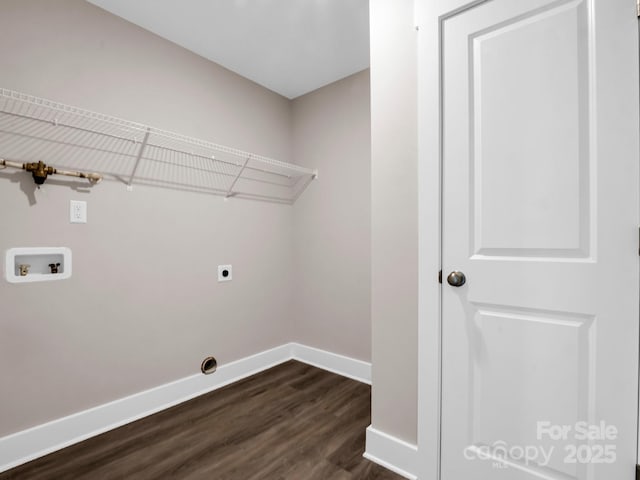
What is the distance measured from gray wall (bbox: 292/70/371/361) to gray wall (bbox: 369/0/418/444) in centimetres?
93

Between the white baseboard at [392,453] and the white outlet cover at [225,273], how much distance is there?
152cm

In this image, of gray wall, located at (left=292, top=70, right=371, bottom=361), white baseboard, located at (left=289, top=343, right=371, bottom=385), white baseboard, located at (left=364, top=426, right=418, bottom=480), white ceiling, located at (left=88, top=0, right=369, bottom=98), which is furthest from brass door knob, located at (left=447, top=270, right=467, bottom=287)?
white ceiling, located at (left=88, top=0, right=369, bottom=98)

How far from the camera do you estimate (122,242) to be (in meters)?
1.91

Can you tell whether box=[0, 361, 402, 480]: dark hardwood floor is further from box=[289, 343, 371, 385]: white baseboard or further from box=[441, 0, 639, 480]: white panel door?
box=[441, 0, 639, 480]: white panel door

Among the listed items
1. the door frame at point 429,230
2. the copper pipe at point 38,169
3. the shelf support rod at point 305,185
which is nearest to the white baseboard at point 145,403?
the door frame at point 429,230

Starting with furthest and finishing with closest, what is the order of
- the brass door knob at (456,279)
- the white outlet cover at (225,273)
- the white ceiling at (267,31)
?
the white outlet cover at (225,273)
the white ceiling at (267,31)
the brass door knob at (456,279)

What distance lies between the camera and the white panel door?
0.97 m

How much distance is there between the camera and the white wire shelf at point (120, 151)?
1.56m

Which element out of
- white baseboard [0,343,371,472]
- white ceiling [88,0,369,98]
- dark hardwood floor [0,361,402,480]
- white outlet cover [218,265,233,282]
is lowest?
dark hardwood floor [0,361,402,480]

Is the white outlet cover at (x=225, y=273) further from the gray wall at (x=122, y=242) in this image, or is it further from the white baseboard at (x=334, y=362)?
the white baseboard at (x=334, y=362)

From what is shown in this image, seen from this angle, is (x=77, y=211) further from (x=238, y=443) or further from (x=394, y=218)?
(x=394, y=218)

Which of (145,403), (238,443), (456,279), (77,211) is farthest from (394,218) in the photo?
(145,403)

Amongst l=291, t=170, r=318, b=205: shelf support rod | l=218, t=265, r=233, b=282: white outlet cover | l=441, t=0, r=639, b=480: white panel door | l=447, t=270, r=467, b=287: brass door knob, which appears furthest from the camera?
l=291, t=170, r=318, b=205: shelf support rod

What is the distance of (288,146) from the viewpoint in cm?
303
